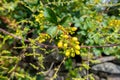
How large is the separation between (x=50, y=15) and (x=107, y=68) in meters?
0.88

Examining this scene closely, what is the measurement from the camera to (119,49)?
5.41 ft

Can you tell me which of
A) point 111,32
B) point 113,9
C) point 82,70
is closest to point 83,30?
point 111,32

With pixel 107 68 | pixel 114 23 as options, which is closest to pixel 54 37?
pixel 114 23

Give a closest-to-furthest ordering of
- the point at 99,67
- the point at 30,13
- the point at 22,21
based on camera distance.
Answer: the point at 22,21 → the point at 30,13 → the point at 99,67

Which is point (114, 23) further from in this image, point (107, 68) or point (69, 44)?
point (69, 44)

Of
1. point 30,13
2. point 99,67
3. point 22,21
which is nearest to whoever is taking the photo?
point 22,21

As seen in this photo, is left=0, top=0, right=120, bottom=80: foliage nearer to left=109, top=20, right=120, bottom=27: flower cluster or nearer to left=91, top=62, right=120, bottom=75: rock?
left=109, top=20, right=120, bottom=27: flower cluster

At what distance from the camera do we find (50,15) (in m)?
1.06

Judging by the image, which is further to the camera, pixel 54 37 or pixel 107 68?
pixel 107 68

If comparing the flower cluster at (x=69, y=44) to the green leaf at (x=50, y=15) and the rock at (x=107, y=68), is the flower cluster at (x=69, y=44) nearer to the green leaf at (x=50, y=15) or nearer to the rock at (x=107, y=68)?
the green leaf at (x=50, y=15)

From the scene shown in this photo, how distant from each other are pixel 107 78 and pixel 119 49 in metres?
0.29

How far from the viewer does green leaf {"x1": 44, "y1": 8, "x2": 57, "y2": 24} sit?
1.05 m

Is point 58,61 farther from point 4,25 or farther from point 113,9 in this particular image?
point 113,9

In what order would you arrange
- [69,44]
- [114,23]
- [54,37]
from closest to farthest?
[69,44]
[54,37]
[114,23]
